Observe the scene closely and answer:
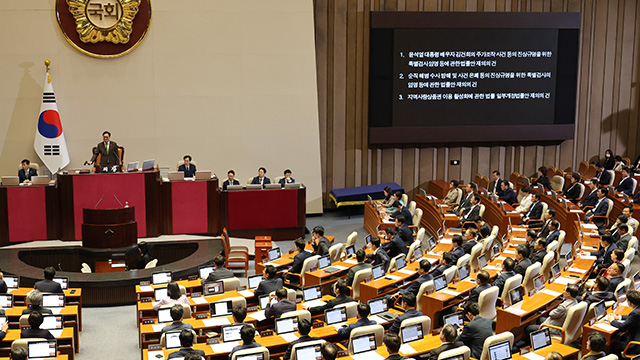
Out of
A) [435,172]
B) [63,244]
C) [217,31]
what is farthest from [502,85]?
[63,244]

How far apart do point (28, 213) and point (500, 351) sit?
32.2 ft

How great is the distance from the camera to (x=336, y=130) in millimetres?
17250

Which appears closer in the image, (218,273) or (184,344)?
Result: (184,344)

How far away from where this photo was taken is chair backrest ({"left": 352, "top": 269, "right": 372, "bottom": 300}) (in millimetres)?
9536

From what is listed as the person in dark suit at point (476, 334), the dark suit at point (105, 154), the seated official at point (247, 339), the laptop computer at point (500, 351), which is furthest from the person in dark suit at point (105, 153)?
the laptop computer at point (500, 351)

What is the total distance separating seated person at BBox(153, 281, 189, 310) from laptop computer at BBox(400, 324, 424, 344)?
2814mm

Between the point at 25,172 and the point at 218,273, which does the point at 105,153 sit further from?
the point at 218,273

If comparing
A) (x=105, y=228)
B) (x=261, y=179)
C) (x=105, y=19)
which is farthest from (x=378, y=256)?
(x=105, y=19)

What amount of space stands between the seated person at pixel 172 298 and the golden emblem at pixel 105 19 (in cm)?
843

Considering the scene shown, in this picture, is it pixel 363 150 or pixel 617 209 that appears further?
pixel 363 150

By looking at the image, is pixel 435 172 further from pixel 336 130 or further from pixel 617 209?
pixel 617 209

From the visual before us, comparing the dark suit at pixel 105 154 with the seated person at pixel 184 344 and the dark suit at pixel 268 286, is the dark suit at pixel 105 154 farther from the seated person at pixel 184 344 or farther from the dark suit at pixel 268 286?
the seated person at pixel 184 344

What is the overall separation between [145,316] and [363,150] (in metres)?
9.58

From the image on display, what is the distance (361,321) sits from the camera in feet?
24.3
